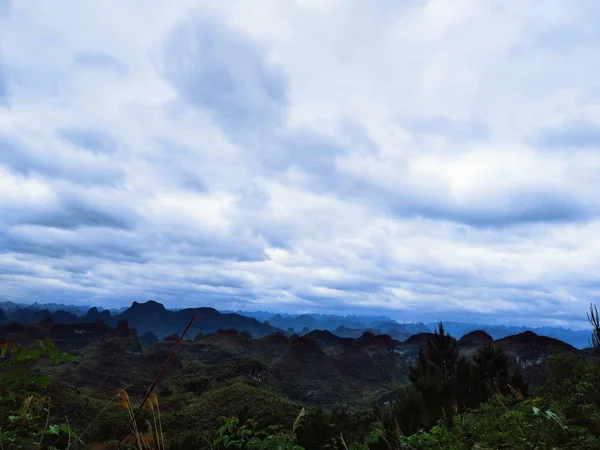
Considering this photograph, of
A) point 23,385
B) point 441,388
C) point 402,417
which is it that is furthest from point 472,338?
point 23,385

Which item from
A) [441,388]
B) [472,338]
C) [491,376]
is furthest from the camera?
[472,338]

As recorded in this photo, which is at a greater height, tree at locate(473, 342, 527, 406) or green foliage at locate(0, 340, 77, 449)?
green foliage at locate(0, 340, 77, 449)

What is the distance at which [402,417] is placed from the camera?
37.9 ft

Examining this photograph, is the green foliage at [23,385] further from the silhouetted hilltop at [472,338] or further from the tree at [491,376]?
the silhouetted hilltop at [472,338]

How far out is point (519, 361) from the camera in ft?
313

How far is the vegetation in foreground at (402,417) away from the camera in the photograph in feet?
9.50

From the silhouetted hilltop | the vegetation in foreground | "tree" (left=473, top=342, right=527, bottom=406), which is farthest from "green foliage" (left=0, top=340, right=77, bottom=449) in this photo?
the silhouetted hilltop

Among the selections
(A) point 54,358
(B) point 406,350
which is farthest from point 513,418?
(B) point 406,350

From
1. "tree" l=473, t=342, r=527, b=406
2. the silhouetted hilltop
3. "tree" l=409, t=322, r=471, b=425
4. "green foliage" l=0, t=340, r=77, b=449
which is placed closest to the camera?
"green foliage" l=0, t=340, r=77, b=449

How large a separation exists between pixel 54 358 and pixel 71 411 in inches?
2178

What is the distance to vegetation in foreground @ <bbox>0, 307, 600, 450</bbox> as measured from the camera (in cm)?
289

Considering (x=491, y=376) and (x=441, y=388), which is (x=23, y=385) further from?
(x=491, y=376)

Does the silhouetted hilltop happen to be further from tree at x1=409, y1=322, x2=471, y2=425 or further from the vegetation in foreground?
tree at x1=409, y1=322, x2=471, y2=425

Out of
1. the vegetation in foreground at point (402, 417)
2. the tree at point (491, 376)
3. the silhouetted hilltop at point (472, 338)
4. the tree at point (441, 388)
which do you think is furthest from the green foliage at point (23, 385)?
the silhouetted hilltop at point (472, 338)
